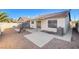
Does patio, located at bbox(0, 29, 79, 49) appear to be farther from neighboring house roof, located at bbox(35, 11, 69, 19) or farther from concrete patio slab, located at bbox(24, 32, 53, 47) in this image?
neighboring house roof, located at bbox(35, 11, 69, 19)

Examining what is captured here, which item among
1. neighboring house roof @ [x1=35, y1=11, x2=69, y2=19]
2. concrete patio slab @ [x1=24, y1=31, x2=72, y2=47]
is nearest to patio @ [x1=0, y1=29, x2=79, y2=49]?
concrete patio slab @ [x1=24, y1=31, x2=72, y2=47]

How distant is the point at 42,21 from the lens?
2268mm

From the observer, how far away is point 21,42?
2.27 metres

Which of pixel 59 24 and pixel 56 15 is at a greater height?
pixel 56 15

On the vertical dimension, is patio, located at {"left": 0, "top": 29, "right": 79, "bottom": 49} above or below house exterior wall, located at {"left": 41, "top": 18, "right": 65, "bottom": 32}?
below

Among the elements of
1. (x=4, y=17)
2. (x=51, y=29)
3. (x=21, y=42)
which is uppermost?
(x=4, y=17)

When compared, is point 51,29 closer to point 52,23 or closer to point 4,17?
point 52,23

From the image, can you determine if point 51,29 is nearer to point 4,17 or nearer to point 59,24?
point 59,24

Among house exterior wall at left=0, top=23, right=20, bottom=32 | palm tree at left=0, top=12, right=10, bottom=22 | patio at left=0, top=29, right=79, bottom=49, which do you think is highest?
palm tree at left=0, top=12, right=10, bottom=22

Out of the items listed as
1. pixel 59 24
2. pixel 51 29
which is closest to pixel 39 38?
pixel 51 29

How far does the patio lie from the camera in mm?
2236
